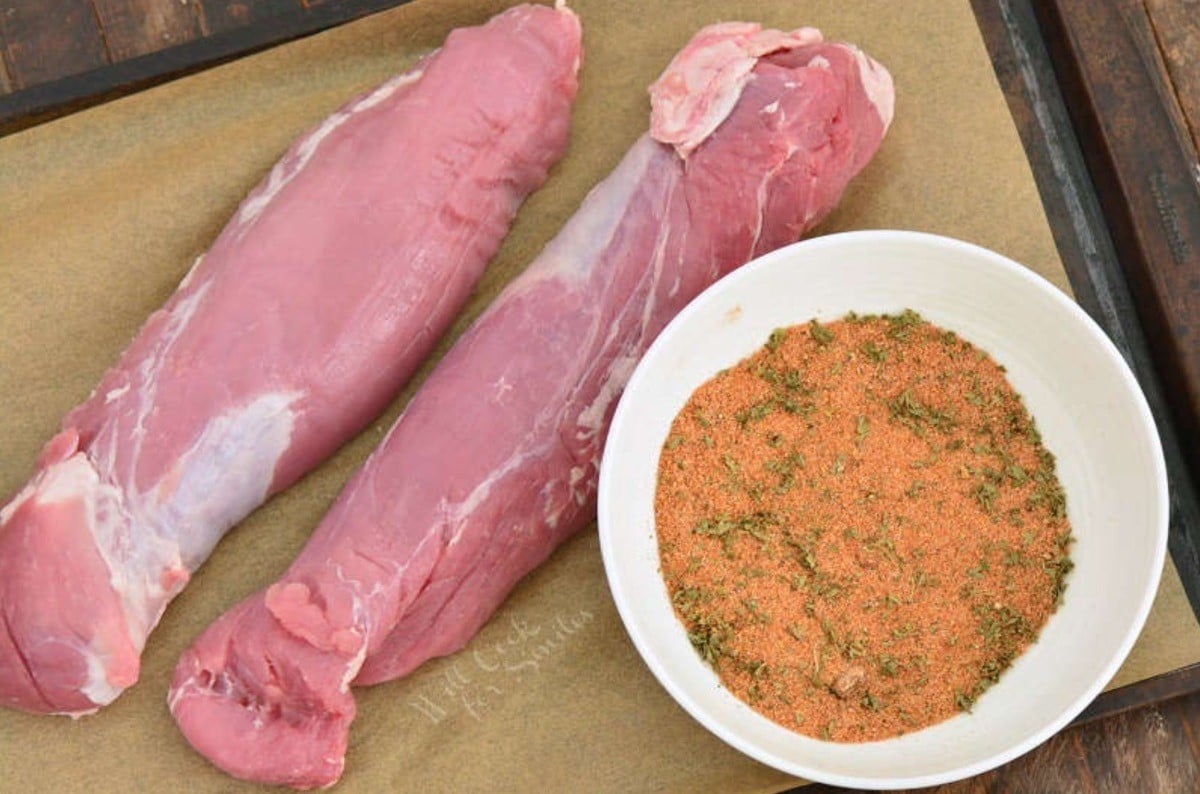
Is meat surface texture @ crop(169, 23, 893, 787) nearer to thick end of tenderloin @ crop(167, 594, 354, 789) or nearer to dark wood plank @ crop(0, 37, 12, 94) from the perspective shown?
thick end of tenderloin @ crop(167, 594, 354, 789)

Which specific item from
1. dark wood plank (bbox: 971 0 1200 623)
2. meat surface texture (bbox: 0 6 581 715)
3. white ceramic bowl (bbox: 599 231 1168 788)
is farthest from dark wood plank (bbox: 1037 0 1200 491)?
meat surface texture (bbox: 0 6 581 715)

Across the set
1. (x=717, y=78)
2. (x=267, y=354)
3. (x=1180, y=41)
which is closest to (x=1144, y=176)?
A: (x=1180, y=41)

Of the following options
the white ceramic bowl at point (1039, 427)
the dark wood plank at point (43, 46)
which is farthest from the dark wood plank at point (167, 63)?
the white ceramic bowl at point (1039, 427)

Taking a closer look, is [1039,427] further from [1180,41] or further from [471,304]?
[471,304]

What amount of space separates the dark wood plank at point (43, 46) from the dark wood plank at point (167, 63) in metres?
0.13

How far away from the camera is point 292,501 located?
199 cm

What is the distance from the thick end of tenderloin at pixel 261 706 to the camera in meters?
1.79

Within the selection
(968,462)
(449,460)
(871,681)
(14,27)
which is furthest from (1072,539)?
(14,27)

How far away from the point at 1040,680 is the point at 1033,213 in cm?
75

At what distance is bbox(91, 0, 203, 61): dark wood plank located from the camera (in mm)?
2152

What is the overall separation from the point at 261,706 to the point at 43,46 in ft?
3.99

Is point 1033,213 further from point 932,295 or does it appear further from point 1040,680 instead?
point 1040,680

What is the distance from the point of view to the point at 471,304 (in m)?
2.06

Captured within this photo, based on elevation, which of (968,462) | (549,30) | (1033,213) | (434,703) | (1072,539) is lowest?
(434,703)
